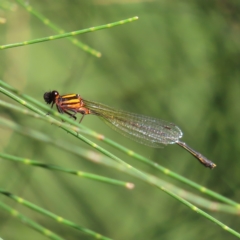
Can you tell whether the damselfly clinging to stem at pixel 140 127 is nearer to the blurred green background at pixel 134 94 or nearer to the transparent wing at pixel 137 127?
the transparent wing at pixel 137 127

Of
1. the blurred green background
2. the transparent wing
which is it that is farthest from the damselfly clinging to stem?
the blurred green background

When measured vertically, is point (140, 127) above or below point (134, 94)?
below

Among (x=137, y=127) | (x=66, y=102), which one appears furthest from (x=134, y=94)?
(x=66, y=102)

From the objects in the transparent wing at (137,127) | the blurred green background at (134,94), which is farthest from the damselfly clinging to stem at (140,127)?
the blurred green background at (134,94)

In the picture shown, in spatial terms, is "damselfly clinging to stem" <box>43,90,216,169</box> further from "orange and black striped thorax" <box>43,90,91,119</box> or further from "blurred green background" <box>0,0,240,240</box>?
"blurred green background" <box>0,0,240,240</box>

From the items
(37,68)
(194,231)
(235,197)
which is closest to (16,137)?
(37,68)

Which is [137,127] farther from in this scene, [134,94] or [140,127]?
[134,94]
